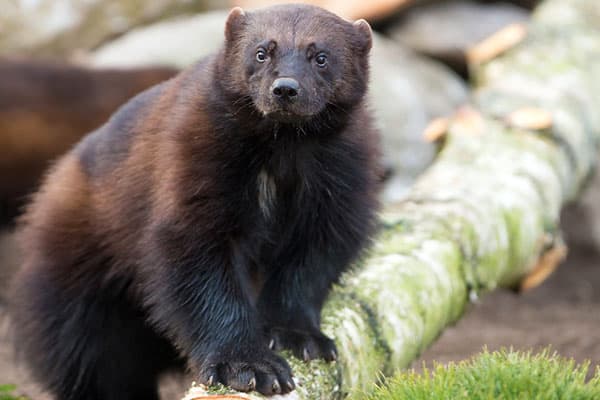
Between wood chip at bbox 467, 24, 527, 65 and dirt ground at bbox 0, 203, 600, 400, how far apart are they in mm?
1895

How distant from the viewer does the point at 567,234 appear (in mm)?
9367

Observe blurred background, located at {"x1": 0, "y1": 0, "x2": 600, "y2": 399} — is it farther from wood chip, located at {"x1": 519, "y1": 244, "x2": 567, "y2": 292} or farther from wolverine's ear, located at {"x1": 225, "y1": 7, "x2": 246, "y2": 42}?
wolverine's ear, located at {"x1": 225, "y1": 7, "x2": 246, "y2": 42}

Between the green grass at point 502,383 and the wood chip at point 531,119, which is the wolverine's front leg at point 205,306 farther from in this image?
the wood chip at point 531,119

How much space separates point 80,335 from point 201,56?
188 inches

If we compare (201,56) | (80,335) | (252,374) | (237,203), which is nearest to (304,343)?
(252,374)

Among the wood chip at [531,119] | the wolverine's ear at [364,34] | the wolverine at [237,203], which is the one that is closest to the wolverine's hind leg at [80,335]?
the wolverine at [237,203]

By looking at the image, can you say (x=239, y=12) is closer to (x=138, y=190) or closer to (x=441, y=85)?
(x=138, y=190)

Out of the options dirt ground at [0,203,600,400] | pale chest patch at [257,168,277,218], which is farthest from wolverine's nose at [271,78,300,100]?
dirt ground at [0,203,600,400]

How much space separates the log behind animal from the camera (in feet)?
28.6

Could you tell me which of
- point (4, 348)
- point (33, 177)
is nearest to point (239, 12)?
point (4, 348)

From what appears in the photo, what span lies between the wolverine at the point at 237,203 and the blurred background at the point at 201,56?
2.27 meters

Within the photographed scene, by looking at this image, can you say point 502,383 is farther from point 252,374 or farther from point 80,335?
point 80,335

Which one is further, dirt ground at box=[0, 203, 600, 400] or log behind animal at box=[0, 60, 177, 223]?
log behind animal at box=[0, 60, 177, 223]

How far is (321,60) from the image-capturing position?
13.9 feet
